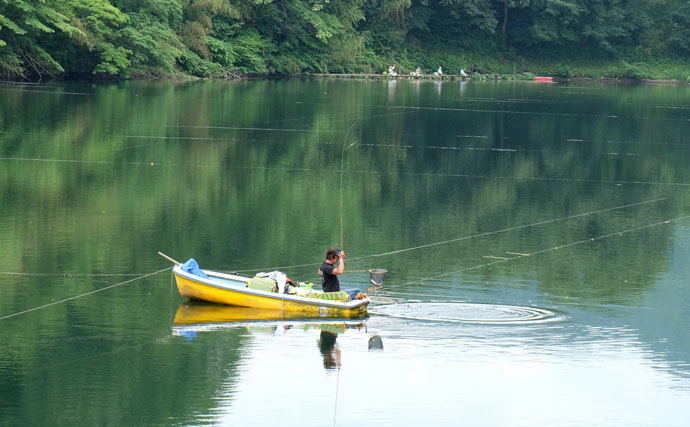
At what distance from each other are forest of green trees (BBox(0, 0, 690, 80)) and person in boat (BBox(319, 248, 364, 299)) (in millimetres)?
39485

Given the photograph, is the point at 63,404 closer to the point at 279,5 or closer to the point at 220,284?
the point at 220,284

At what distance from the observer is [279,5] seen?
76375 millimetres

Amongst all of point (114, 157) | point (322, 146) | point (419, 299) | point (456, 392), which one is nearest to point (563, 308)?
point (419, 299)

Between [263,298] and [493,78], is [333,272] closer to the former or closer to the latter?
[263,298]

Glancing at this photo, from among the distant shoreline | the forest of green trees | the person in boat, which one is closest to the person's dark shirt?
the person in boat

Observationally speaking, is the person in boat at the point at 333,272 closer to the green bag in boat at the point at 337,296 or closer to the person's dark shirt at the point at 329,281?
the person's dark shirt at the point at 329,281

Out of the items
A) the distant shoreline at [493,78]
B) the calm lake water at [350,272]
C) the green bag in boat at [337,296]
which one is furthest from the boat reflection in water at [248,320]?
the distant shoreline at [493,78]

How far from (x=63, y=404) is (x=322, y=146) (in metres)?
22.3

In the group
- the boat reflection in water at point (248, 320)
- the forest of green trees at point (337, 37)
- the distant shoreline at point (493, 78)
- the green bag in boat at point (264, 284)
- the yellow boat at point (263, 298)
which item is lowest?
the boat reflection in water at point (248, 320)

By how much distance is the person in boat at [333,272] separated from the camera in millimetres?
14297

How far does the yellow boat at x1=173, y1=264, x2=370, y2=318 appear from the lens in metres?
14.0

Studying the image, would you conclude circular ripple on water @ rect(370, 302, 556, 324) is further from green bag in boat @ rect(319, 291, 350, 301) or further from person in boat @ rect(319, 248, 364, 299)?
green bag in boat @ rect(319, 291, 350, 301)

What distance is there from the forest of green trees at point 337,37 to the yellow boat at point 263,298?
38937mm

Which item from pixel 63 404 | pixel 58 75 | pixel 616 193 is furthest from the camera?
pixel 58 75
